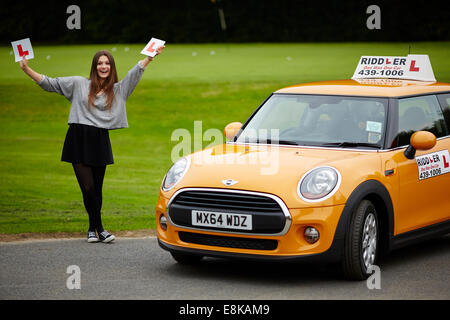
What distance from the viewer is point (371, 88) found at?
7.49 meters

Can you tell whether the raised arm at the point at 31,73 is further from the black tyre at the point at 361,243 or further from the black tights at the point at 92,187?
the black tyre at the point at 361,243

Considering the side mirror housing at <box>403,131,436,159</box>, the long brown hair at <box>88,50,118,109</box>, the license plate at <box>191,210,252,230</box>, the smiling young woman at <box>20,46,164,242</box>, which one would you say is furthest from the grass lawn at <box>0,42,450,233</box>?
the side mirror housing at <box>403,131,436,159</box>

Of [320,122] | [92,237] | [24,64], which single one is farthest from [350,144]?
[24,64]

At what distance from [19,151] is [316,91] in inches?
429

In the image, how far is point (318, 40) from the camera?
49312 millimetres

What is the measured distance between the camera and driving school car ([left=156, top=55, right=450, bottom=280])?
19.8 feet

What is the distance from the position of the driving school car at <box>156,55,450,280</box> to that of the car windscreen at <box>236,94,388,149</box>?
0.01 m

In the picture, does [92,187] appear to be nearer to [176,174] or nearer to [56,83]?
[56,83]

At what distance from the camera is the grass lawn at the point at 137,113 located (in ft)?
34.5

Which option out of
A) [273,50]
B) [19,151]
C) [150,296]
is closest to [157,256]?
[150,296]

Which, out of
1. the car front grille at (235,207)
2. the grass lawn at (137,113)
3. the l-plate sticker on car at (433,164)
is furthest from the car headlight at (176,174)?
the grass lawn at (137,113)

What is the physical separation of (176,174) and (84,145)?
1.47m

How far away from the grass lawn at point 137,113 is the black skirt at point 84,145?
4.35 ft

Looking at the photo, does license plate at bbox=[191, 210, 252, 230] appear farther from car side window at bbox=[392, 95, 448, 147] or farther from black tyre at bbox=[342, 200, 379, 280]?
car side window at bbox=[392, 95, 448, 147]
